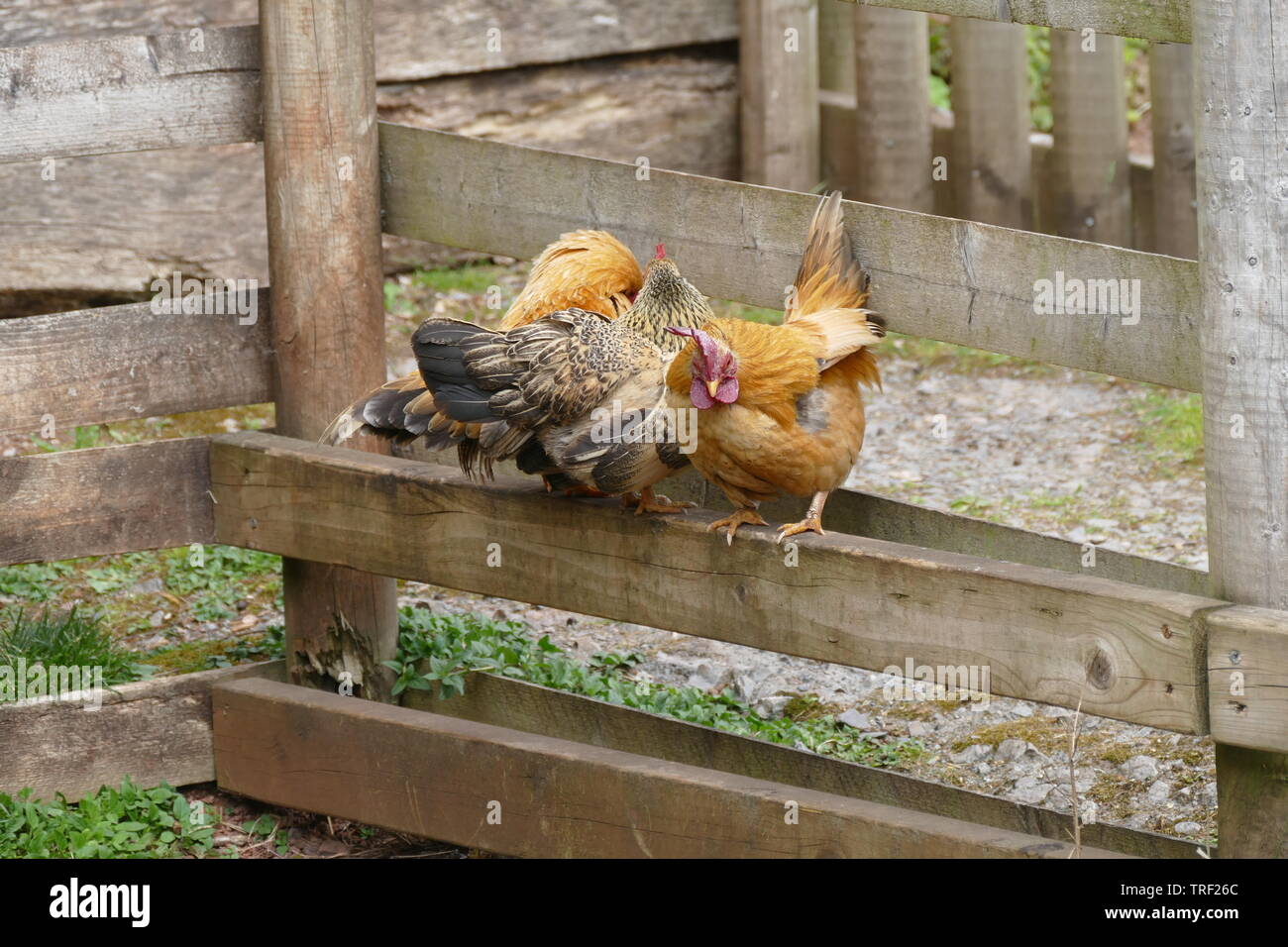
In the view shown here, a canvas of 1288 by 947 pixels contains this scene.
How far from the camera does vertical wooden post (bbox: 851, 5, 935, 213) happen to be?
744cm

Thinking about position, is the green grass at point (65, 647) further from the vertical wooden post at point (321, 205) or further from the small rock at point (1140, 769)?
the small rock at point (1140, 769)

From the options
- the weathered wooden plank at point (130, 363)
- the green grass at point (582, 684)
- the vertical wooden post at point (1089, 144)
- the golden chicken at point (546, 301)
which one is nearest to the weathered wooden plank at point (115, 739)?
the green grass at point (582, 684)

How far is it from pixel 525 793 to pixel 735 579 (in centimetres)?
77

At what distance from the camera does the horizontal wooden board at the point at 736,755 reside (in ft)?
11.8

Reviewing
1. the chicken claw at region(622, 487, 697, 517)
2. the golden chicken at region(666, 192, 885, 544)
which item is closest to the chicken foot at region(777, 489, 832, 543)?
the golden chicken at region(666, 192, 885, 544)

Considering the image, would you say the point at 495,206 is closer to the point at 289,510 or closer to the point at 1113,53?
the point at 289,510

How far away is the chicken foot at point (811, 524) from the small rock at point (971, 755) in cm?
133

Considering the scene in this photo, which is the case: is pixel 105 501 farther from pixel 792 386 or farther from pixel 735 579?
pixel 792 386

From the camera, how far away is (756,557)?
11.1 feet

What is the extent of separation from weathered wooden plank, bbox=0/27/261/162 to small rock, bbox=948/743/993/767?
2.49 meters

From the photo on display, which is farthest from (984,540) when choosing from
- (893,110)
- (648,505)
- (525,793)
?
(893,110)

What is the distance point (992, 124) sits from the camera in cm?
736

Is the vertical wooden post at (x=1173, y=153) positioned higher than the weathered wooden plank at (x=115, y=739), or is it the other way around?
the vertical wooden post at (x=1173, y=153)

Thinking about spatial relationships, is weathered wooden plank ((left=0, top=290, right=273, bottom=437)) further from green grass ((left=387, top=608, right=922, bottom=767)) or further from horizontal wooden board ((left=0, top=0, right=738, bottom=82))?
horizontal wooden board ((left=0, top=0, right=738, bottom=82))
